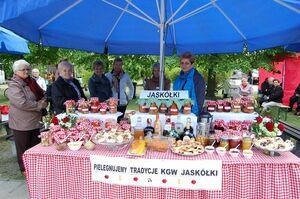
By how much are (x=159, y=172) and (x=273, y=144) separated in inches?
41.8

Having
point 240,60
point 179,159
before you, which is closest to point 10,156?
point 179,159

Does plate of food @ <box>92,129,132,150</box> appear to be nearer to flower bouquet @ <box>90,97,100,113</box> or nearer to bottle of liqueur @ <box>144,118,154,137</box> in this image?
bottle of liqueur @ <box>144,118,154,137</box>

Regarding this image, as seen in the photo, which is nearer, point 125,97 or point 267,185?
point 267,185

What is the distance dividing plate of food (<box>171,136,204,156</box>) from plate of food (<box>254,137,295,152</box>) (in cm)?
53

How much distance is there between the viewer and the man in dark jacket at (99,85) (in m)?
4.81

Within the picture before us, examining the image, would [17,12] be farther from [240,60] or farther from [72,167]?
[240,60]

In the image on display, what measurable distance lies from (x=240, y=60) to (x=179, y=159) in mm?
11472

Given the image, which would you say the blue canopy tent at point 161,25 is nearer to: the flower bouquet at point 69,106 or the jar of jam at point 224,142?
the flower bouquet at point 69,106

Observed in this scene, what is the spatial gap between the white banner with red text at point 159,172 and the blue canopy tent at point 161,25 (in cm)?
158

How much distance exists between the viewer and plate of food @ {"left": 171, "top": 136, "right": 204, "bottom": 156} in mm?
2745

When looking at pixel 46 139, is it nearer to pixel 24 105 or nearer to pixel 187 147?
pixel 24 105

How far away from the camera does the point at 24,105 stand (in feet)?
13.0

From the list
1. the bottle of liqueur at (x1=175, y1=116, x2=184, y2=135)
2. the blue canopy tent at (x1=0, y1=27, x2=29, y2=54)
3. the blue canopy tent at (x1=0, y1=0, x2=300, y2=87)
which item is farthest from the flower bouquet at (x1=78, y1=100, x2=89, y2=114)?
the blue canopy tent at (x1=0, y1=27, x2=29, y2=54)

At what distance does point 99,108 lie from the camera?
3.82m
